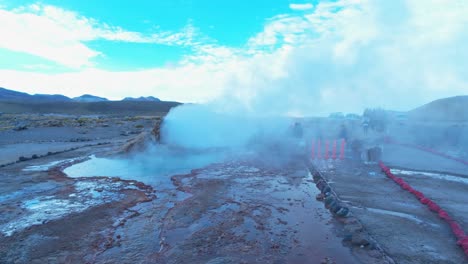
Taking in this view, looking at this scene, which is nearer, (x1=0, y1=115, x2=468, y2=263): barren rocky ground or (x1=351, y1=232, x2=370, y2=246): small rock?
(x1=0, y1=115, x2=468, y2=263): barren rocky ground

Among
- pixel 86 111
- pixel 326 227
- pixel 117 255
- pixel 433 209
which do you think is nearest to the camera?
pixel 117 255

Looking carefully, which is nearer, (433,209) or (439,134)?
(433,209)

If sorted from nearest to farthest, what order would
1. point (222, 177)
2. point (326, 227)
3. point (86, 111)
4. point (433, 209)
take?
1. point (326, 227)
2. point (433, 209)
3. point (222, 177)
4. point (86, 111)

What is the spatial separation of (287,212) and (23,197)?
20.9 ft

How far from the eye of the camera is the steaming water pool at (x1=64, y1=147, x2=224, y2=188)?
880cm

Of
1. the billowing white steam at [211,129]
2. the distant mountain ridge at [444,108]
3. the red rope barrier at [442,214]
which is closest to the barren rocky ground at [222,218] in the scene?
the red rope barrier at [442,214]

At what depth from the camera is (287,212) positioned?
19.9 feet

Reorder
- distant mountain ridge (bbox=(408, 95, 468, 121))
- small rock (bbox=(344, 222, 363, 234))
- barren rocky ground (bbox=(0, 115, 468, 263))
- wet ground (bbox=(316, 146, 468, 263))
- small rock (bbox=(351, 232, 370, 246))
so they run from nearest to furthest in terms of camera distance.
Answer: barren rocky ground (bbox=(0, 115, 468, 263))
wet ground (bbox=(316, 146, 468, 263))
small rock (bbox=(351, 232, 370, 246))
small rock (bbox=(344, 222, 363, 234))
distant mountain ridge (bbox=(408, 95, 468, 121))

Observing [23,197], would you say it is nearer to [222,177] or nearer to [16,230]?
[16,230]

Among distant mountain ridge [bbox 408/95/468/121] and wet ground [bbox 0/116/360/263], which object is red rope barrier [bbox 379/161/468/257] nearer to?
wet ground [bbox 0/116/360/263]

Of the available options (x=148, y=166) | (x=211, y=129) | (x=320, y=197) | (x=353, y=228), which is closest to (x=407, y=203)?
(x=320, y=197)

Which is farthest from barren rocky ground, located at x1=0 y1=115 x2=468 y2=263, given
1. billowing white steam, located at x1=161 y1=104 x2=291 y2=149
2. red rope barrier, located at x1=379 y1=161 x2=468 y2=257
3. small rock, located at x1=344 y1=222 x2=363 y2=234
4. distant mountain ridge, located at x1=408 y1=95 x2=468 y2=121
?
distant mountain ridge, located at x1=408 y1=95 x2=468 y2=121

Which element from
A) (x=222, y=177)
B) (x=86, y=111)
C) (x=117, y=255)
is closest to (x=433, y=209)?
(x=222, y=177)

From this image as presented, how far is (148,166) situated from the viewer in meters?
10.2
